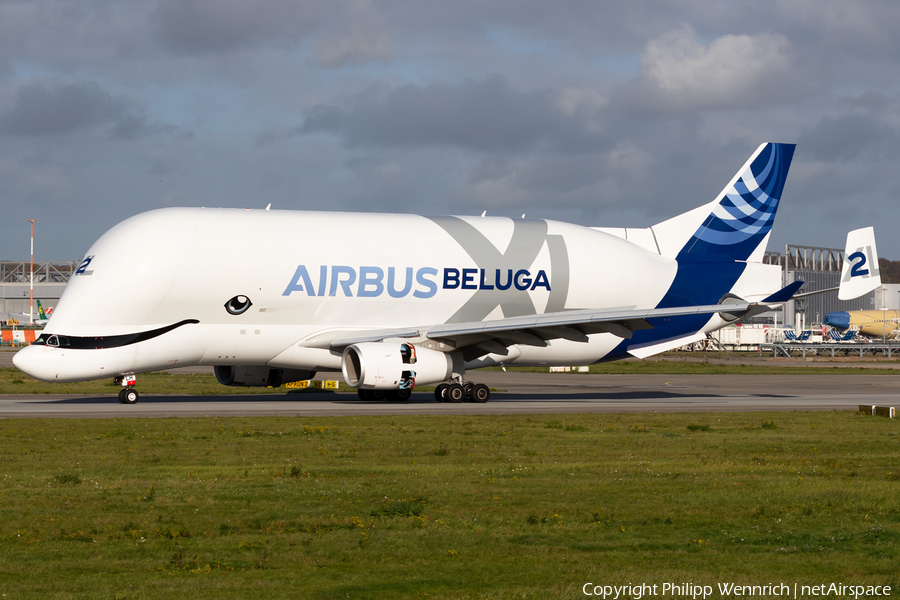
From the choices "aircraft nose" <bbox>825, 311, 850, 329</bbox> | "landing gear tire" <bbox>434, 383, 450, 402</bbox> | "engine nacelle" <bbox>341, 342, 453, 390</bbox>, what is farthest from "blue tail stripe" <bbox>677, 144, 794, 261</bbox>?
"aircraft nose" <bbox>825, 311, 850, 329</bbox>

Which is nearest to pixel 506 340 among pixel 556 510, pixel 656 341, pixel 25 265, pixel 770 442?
pixel 656 341

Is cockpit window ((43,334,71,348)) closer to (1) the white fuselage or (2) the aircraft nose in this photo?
(1) the white fuselage

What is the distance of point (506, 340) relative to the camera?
3328 cm

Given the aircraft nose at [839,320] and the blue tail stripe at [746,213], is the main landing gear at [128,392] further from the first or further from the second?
the aircraft nose at [839,320]

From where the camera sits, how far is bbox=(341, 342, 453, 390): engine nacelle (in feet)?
99.5

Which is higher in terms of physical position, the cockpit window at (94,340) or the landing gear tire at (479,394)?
the cockpit window at (94,340)

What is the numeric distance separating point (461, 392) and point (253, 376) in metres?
7.79

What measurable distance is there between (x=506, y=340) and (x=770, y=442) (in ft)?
44.2

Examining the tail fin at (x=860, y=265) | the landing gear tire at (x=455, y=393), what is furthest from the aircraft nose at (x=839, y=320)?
the landing gear tire at (x=455, y=393)

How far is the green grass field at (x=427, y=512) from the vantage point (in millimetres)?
9039

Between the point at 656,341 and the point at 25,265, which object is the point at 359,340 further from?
the point at 25,265

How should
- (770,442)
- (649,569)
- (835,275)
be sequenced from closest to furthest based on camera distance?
(649,569)
(770,442)
(835,275)
